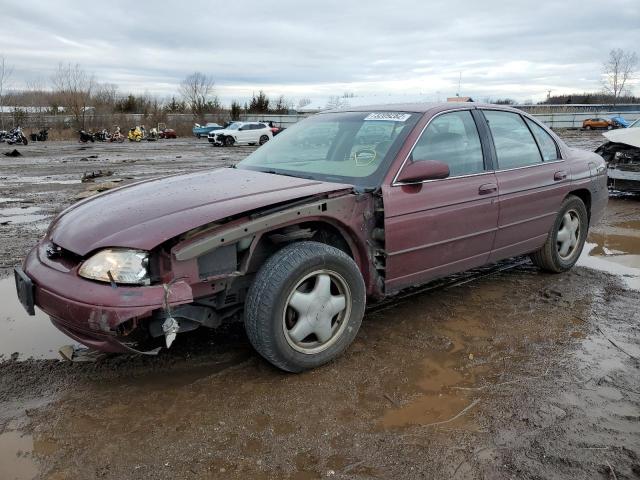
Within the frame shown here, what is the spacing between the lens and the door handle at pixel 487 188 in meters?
3.86

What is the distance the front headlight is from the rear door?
2724 millimetres

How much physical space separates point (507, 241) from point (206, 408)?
2747 millimetres

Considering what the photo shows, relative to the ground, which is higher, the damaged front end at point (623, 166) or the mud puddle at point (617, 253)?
the damaged front end at point (623, 166)

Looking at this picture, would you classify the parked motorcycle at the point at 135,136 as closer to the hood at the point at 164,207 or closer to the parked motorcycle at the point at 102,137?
the parked motorcycle at the point at 102,137

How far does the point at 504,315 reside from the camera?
3.97 meters

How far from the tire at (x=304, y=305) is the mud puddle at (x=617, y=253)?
3.05 metres

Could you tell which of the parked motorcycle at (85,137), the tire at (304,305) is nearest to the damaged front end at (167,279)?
the tire at (304,305)

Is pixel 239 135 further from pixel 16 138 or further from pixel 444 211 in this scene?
pixel 444 211

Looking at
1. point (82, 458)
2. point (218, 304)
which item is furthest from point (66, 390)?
point (218, 304)

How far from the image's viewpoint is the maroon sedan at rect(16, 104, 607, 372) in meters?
2.60

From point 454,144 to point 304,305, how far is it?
180 cm

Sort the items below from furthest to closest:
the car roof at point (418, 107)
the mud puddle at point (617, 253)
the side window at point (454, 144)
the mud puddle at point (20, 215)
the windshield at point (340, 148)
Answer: the mud puddle at point (20, 215), the mud puddle at point (617, 253), the car roof at point (418, 107), the side window at point (454, 144), the windshield at point (340, 148)

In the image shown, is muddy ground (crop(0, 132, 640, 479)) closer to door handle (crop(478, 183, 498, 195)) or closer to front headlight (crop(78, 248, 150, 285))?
front headlight (crop(78, 248, 150, 285))

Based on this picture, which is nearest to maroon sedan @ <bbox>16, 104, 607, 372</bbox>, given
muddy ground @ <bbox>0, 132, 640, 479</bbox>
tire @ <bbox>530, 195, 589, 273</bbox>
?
tire @ <bbox>530, 195, 589, 273</bbox>
